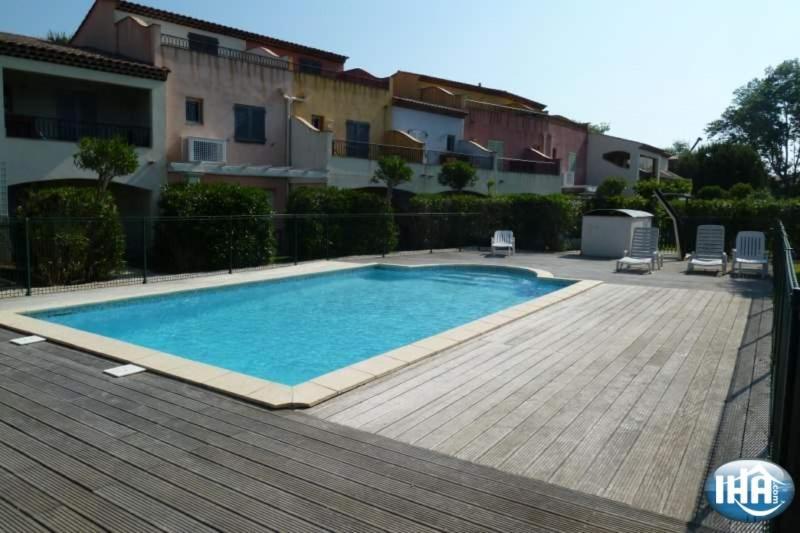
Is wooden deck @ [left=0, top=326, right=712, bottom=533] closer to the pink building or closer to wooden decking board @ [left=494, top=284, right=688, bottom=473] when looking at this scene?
wooden decking board @ [left=494, top=284, right=688, bottom=473]

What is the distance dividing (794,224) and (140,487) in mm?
20469

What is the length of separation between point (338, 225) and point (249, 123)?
6.62m

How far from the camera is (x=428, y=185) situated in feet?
87.4

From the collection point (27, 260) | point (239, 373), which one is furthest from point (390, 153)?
point (239, 373)

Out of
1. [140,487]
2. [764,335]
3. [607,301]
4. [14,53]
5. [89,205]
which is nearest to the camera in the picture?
[140,487]

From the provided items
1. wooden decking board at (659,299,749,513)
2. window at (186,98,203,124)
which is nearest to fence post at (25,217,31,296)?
window at (186,98,203,124)

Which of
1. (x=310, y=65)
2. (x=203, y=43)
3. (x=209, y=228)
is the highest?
(x=310, y=65)

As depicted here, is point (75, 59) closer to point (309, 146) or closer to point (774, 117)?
point (309, 146)

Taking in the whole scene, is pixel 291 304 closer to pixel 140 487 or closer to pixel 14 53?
pixel 140 487

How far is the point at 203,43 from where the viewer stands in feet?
76.4

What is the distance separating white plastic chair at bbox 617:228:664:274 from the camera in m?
15.7

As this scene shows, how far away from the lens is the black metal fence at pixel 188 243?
38.4ft

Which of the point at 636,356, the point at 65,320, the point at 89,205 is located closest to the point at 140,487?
the point at 636,356

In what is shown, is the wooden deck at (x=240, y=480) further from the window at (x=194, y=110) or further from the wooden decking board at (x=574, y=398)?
the window at (x=194, y=110)
